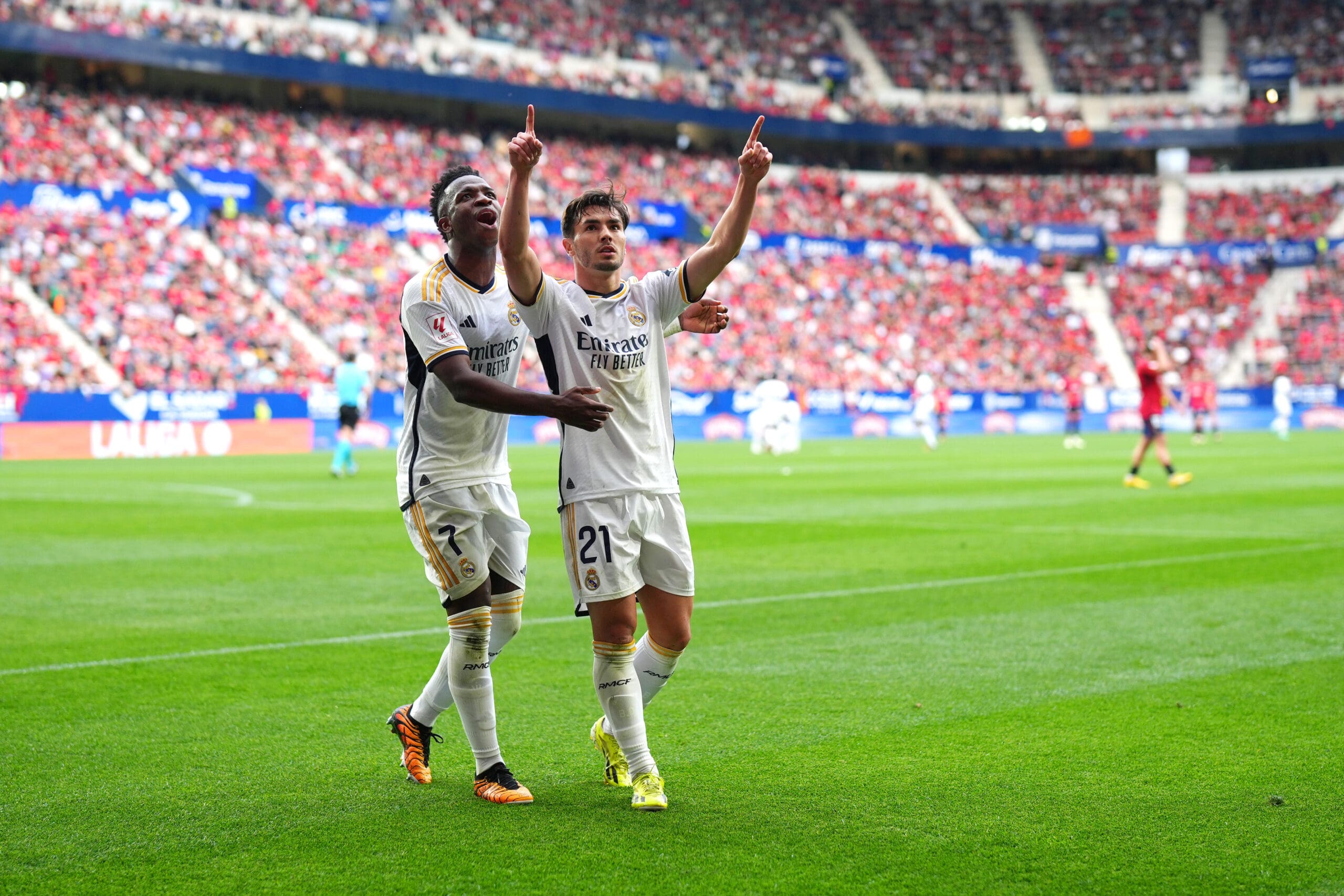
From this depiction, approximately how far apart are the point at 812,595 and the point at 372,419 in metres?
27.9

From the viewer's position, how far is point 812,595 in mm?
10523

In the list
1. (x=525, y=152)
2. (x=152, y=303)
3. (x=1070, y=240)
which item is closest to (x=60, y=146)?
(x=152, y=303)

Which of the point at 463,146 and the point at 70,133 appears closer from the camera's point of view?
the point at 70,133

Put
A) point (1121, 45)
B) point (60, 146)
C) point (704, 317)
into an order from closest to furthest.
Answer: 1. point (704, 317)
2. point (60, 146)
3. point (1121, 45)

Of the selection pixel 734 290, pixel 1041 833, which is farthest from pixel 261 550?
pixel 734 290

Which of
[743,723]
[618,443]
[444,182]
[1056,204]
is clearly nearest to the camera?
[618,443]

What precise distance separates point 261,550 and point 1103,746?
939 cm

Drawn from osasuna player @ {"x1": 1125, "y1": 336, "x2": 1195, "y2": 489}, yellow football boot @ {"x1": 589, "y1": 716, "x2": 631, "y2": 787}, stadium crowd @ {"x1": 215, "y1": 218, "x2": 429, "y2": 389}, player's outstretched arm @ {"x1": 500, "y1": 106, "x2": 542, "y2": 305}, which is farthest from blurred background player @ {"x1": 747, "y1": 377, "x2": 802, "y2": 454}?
player's outstretched arm @ {"x1": 500, "y1": 106, "x2": 542, "y2": 305}

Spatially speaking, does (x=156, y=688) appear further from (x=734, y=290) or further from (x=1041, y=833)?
(x=734, y=290)

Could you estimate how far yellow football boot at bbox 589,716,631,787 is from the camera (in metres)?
5.27

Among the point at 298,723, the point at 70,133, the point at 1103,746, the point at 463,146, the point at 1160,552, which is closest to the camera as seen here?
the point at 1103,746

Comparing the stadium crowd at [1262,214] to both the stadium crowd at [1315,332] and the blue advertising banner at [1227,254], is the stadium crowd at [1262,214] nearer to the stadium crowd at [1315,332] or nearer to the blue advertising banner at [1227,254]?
the blue advertising banner at [1227,254]

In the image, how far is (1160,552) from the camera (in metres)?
13.0

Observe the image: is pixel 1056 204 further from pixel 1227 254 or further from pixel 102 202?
pixel 102 202
